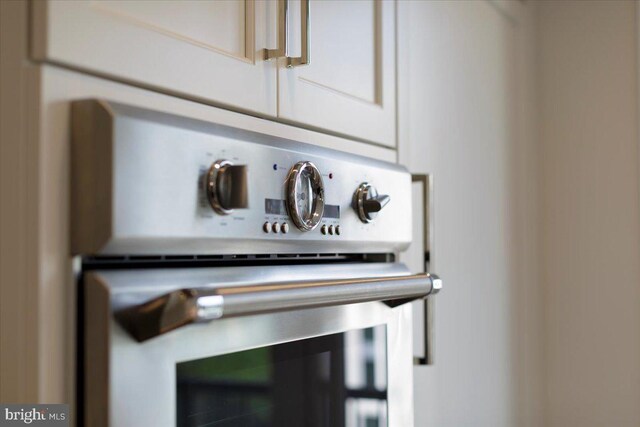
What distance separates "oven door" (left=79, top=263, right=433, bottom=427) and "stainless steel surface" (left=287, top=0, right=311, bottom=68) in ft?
0.70

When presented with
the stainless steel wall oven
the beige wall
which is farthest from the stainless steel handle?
the beige wall

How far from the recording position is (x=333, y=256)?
901 millimetres

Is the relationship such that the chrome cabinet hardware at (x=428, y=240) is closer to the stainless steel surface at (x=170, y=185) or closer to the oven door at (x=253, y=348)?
the oven door at (x=253, y=348)

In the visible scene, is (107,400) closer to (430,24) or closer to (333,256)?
(333,256)

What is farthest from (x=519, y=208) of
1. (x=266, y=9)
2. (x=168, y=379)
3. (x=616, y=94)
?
(x=168, y=379)

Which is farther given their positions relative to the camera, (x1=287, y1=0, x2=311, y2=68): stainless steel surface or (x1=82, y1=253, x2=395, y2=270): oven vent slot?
(x1=287, y1=0, x2=311, y2=68): stainless steel surface

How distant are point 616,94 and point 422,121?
672mm

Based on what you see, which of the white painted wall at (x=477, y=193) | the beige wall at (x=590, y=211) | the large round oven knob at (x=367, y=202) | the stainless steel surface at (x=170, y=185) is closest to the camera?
the stainless steel surface at (x=170, y=185)

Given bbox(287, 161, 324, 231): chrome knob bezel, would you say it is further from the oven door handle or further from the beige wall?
the beige wall

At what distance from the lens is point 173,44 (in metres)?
0.66

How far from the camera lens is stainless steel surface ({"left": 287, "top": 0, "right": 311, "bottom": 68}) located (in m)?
0.81

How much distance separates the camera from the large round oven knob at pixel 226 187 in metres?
0.63

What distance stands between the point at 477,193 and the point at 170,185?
36.9 inches

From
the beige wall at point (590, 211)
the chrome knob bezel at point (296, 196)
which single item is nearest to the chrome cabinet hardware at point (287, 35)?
the chrome knob bezel at point (296, 196)
